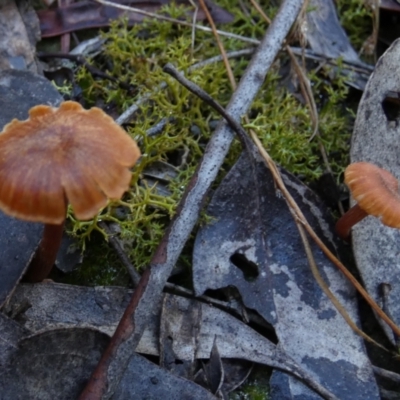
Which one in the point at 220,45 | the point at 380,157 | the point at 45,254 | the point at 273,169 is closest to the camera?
the point at 45,254

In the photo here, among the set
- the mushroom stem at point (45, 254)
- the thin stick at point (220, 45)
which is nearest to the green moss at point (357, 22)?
the thin stick at point (220, 45)

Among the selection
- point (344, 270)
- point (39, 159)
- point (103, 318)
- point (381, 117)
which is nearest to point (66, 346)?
point (103, 318)

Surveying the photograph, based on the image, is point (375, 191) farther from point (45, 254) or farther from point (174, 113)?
point (45, 254)

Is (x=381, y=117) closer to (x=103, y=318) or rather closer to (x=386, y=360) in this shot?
(x=386, y=360)

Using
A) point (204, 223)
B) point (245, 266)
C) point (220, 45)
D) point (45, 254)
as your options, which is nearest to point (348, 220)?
point (245, 266)

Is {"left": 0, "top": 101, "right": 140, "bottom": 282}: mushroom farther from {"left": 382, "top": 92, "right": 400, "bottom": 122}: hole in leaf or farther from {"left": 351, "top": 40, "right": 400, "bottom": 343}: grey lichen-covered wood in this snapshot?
{"left": 382, "top": 92, "right": 400, "bottom": 122}: hole in leaf

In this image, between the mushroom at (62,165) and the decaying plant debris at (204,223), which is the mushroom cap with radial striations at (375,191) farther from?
the mushroom at (62,165)
